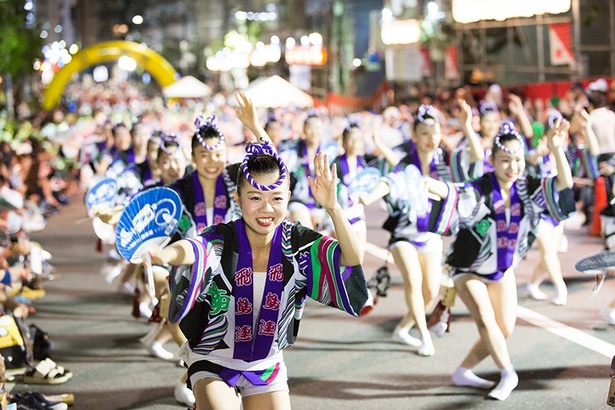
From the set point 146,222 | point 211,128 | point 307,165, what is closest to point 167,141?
point 211,128

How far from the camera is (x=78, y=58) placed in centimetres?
5444

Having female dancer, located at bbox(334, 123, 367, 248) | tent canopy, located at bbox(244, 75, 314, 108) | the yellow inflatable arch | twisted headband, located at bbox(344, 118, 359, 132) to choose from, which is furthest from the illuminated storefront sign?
the yellow inflatable arch

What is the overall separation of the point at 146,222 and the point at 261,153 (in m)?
0.64

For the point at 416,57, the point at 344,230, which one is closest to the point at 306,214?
the point at 344,230

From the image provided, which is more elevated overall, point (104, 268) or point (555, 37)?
point (555, 37)

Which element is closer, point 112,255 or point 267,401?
point 267,401

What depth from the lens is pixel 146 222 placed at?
14.9 feet

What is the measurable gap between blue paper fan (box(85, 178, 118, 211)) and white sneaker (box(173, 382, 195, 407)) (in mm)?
1534

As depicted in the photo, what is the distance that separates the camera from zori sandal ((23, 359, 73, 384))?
283 inches

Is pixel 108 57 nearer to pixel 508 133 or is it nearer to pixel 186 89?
pixel 186 89

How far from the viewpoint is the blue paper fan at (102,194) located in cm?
723

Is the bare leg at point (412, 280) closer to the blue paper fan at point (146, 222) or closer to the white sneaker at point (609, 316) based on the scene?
the white sneaker at point (609, 316)

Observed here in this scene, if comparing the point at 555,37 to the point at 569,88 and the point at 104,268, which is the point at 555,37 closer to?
the point at 569,88

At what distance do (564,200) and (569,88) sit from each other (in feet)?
41.3
